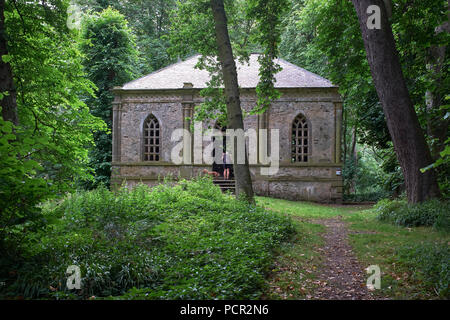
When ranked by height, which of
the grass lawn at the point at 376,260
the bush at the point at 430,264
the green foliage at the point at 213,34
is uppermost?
the green foliage at the point at 213,34

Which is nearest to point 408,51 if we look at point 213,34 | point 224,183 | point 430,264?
point 213,34

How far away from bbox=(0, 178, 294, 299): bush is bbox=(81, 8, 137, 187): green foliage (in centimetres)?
1306

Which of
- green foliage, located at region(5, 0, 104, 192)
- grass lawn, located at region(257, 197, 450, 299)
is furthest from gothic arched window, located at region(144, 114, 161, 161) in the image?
grass lawn, located at region(257, 197, 450, 299)

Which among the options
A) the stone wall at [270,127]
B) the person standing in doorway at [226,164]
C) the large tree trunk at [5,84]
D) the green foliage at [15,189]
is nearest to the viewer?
the green foliage at [15,189]

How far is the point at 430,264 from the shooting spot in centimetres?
402

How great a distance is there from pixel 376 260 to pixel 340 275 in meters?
0.91

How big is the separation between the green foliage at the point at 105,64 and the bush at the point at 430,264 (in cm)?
1751

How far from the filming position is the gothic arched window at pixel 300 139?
1784 cm

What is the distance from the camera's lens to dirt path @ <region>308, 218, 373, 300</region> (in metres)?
3.89

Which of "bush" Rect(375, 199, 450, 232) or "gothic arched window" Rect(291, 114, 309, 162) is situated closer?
"bush" Rect(375, 199, 450, 232)

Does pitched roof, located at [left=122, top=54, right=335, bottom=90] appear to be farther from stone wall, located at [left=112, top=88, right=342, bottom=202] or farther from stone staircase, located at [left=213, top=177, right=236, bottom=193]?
stone staircase, located at [left=213, top=177, right=236, bottom=193]

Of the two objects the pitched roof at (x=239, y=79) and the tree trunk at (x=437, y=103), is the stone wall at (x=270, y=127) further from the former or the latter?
the tree trunk at (x=437, y=103)

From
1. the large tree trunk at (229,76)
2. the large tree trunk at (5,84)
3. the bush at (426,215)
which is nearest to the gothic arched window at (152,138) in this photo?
the large tree trunk at (229,76)

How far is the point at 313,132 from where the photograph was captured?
1764cm
